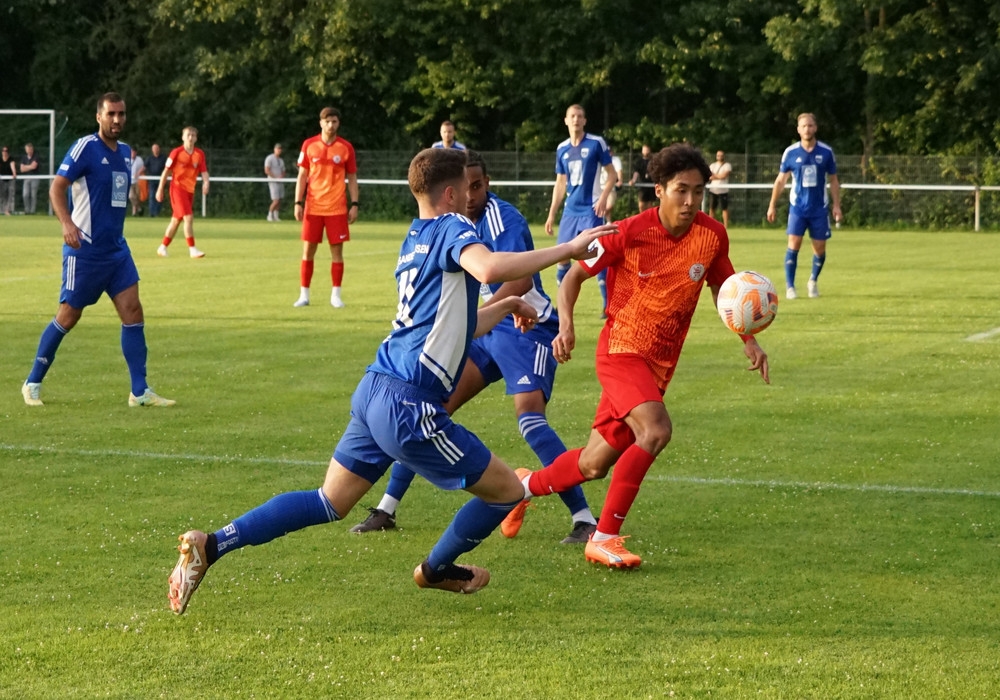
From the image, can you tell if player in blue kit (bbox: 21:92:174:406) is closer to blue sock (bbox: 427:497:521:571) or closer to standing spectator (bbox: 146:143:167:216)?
blue sock (bbox: 427:497:521:571)

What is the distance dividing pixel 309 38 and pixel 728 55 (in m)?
12.4

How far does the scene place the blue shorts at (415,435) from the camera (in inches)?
187

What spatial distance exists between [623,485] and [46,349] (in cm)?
514

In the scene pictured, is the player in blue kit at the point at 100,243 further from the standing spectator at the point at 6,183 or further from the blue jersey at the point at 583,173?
the standing spectator at the point at 6,183

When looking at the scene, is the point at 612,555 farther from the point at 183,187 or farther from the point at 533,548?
the point at 183,187

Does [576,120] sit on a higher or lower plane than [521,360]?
higher

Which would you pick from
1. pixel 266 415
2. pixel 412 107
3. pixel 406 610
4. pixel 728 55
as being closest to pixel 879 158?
pixel 728 55

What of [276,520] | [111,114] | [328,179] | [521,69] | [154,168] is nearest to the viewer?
[276,520]

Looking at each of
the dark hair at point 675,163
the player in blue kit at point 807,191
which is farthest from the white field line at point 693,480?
the player in blue kit at point 807,191

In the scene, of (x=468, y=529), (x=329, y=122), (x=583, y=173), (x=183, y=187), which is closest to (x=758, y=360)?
(x=468, y=529)

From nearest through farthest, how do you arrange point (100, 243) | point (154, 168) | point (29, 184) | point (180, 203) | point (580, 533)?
point (580, 533), point (100, 243), point (180, 203), point (29, 184), point (154, 168)

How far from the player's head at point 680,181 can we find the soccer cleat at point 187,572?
7.60ft

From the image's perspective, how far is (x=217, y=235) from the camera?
96.4 ft

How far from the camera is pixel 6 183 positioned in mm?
39219
